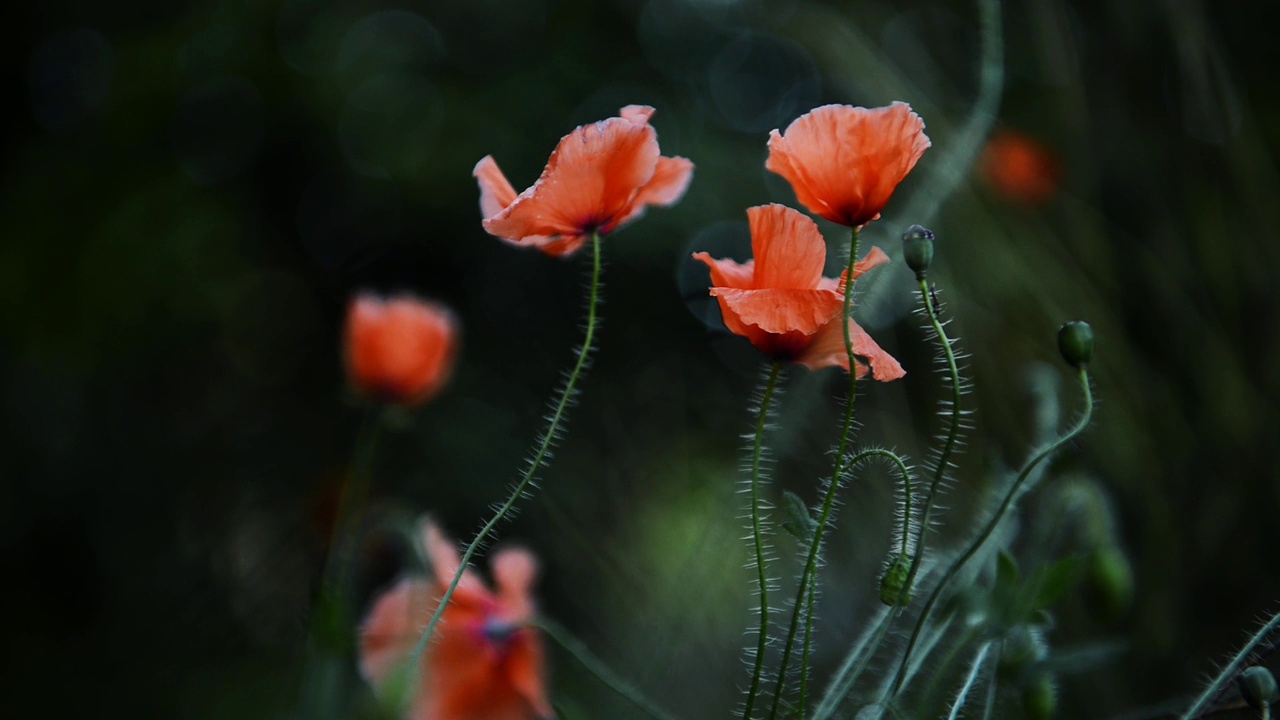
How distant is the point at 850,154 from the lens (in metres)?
0.47

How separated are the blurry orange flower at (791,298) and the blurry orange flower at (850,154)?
0.02 meters

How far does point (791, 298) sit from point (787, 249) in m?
0.03

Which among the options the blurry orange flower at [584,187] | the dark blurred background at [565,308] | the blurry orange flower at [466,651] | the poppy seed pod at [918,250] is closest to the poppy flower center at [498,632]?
the blurry orange flower at [466,651]

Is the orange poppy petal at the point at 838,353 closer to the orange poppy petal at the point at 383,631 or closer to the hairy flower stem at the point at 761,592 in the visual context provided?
the hairy flower stem at the point at 761,592

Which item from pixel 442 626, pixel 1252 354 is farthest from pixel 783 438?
pixel 1252 354

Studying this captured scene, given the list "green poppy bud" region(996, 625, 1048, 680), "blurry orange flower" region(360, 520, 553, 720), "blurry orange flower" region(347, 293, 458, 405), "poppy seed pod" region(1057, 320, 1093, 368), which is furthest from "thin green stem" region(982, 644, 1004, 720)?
"blurry orange flower" region(347, 293, 458, 405)

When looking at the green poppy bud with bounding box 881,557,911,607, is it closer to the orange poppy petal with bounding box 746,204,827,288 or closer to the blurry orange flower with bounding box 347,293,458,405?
the orange poppy petal with bounding box 746,204,827,288

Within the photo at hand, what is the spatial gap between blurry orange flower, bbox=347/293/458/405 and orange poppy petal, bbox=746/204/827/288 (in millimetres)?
526

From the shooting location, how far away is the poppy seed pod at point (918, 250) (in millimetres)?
407

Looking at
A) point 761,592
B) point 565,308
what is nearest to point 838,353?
point 761,592

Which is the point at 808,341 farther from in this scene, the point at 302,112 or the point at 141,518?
the point at 302,112

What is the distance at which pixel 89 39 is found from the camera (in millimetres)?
2127

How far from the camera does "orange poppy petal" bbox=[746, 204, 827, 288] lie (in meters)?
0.46

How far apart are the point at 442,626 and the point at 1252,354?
109 cm
